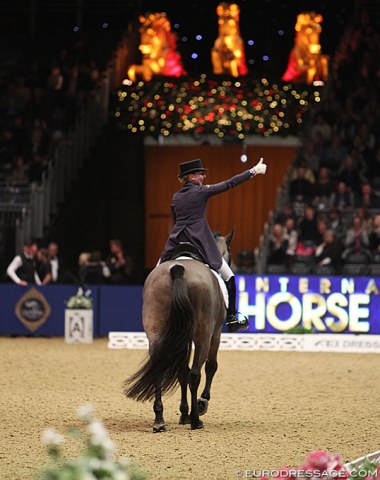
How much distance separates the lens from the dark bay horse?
862cm

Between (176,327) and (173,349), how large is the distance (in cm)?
17

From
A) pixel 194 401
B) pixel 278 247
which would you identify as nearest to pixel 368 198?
pixel 278 247

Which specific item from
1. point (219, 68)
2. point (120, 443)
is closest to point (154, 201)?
point (219, 68)

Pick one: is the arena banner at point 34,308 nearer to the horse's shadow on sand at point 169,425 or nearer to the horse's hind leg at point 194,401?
the horse's shadow on sand at point 169,425

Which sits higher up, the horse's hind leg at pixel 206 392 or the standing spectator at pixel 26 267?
the standing spectator at pixel 26 267

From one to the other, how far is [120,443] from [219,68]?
1880 cm

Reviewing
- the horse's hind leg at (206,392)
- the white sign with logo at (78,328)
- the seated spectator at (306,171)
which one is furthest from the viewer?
the seated spectator at (306,171)

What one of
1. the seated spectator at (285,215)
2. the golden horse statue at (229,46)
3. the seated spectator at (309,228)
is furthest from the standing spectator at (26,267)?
the golden horse statue at (229,46)

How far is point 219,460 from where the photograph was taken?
23.8 feet

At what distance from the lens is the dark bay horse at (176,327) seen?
862 centimetres

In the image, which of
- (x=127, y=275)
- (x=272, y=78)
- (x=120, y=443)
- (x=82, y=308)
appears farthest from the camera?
(x=272, y=78)

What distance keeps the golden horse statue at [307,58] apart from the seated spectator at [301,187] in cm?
451

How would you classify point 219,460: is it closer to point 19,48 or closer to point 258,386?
point 258,386

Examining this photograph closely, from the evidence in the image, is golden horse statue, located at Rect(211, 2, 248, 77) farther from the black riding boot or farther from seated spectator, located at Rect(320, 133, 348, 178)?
the black riding boot
